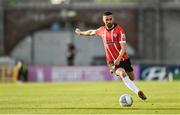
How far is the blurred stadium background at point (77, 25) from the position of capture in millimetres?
68125

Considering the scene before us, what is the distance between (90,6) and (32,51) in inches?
277

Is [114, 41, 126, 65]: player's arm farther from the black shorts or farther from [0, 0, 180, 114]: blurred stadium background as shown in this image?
[0, 0, 180, 114]: blurred stadium background

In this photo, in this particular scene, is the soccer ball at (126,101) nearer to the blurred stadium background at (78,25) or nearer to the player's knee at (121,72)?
the player's knee at (121,72)

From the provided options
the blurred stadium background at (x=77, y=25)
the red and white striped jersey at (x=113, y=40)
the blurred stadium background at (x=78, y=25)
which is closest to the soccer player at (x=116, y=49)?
the red and white striped jersey at (x=113, y=40)

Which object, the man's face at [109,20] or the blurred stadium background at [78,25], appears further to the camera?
the blurred stadium background at [78,25]

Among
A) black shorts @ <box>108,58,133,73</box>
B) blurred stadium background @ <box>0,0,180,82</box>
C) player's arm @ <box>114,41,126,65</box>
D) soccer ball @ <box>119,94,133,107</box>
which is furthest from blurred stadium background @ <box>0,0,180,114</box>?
soccer ball @ <box>119,94,133,107</box>

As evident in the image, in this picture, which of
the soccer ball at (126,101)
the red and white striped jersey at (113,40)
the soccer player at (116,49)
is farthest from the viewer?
the red and white striped jersey at (113,40)

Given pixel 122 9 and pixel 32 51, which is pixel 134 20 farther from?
pixel 32 51

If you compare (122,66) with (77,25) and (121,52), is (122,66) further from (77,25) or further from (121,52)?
(77,25)

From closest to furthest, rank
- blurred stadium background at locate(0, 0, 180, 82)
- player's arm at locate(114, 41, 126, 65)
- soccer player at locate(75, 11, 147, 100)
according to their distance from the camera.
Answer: player's arm at locate(114, 41, 126, 65) → soccer player at locate(75, 11, 147, 100) → blurred stadium background at locate(0, 0, 180, 82)

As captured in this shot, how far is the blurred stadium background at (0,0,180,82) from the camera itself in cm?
6812

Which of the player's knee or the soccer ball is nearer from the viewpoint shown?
the soccer ball

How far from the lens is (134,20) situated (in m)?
69.4

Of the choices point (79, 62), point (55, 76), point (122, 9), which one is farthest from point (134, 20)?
point (55, 76)
